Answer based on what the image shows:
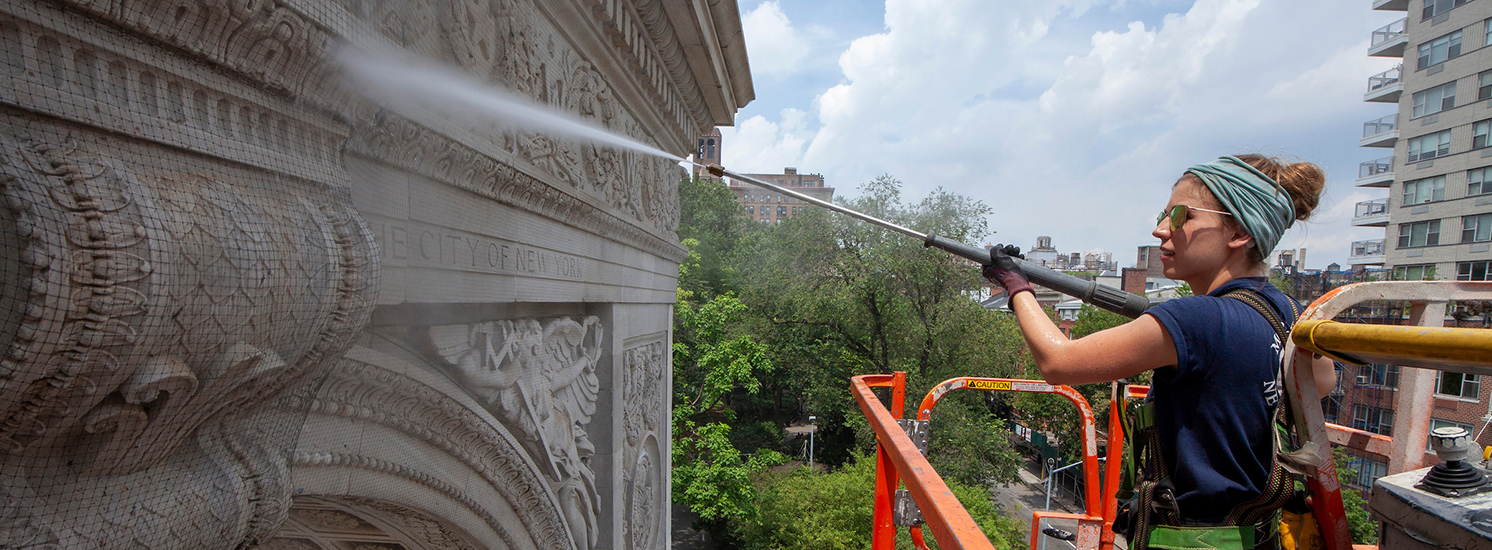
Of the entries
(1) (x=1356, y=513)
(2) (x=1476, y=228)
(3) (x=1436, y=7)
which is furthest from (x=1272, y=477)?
(3) (x=1436, y=7)

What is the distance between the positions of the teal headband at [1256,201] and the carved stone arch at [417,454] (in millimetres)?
2666

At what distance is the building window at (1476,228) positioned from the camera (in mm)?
21609

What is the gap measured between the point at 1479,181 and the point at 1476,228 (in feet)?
5.34

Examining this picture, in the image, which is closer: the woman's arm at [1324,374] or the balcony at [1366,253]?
the woman's arm at [1324,374]

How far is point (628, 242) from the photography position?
4457 mm

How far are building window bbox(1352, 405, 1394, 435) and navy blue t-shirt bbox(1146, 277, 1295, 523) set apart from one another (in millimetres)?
25332

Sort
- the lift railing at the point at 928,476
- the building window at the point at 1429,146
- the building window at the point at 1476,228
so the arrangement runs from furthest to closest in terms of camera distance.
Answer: the building window at the point at 1429,146
the building window at the point at 1476,228
the lift railing at the point at 928,476

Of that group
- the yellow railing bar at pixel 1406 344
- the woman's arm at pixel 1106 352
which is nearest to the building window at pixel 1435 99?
the woman's arm at pixel 1106 352

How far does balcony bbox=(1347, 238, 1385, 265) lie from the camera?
28062 millimetres

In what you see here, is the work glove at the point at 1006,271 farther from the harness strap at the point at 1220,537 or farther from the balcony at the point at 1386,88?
the balcony at the point at 1386,88

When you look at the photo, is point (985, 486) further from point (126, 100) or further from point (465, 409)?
point (126, 100)

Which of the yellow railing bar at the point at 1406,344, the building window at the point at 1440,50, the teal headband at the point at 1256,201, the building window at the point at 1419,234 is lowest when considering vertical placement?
the yellow railing bar at the point at 1406,344

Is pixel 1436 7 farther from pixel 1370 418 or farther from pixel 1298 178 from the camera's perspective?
pixel 1298 178

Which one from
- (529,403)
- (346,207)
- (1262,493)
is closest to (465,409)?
(529,403)
